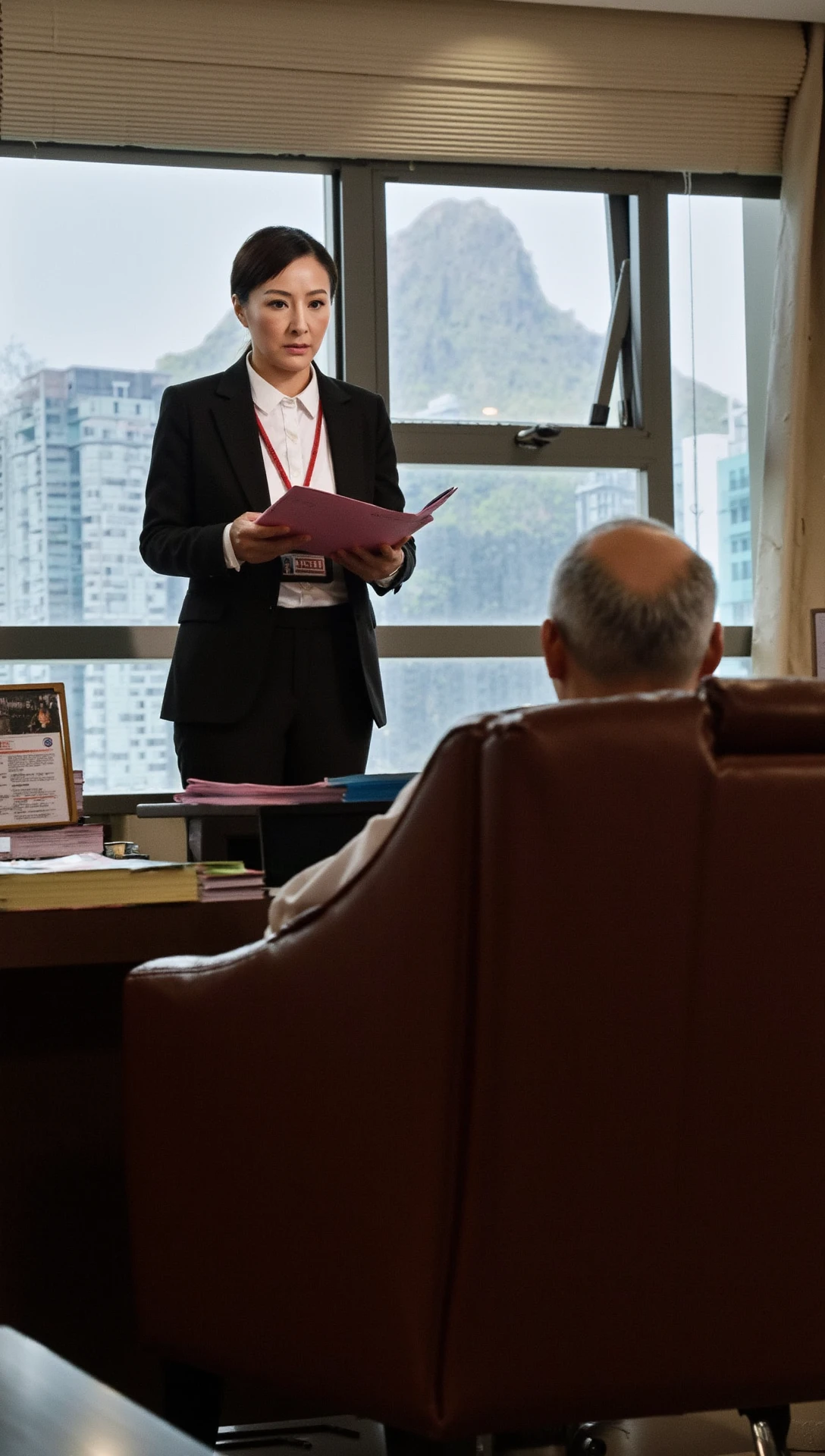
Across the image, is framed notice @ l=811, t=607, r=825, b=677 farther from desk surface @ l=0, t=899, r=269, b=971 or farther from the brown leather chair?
the brown leather chair

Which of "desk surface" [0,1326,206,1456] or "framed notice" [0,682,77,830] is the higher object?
"framed notice" [0,682,77,830]


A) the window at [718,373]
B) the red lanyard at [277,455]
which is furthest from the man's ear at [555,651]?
the window at [718,373]

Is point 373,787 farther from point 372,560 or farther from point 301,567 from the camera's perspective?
point 301,567

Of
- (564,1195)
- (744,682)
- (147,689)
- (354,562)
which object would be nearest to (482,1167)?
(564,1195)

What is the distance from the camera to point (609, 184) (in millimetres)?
4312

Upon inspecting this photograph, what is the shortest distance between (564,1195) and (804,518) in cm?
333

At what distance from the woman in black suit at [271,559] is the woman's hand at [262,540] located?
0.28 feet

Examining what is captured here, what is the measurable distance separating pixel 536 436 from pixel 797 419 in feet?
2.28

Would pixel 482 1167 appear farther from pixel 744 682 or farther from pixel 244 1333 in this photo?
pixel 744 682

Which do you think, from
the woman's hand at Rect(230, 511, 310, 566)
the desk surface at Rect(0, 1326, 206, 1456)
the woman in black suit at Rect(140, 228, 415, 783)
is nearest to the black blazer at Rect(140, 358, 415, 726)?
the woman in black suit at Rect(140, 228, 415, 783)

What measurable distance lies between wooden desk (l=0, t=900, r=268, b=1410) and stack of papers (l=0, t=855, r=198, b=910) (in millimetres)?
366

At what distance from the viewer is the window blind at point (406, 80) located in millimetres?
3820

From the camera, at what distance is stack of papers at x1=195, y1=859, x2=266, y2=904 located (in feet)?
4.89

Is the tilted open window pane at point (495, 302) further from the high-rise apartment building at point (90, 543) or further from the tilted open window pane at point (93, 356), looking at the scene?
the high-rise apartment building at point (90, 543)
